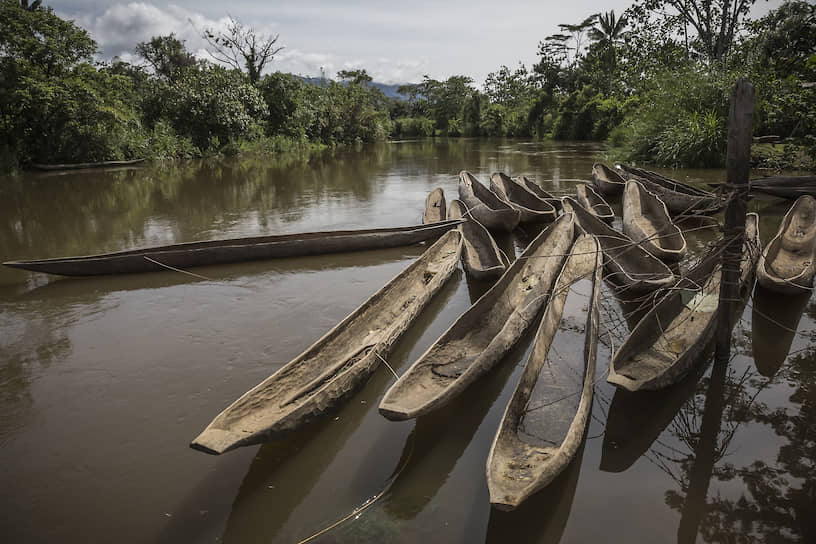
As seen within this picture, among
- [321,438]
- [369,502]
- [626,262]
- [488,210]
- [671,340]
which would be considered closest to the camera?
[369,502]

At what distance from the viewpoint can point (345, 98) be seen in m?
31.7

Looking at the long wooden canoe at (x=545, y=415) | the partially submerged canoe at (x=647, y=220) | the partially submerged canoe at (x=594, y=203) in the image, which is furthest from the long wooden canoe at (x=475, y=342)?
the partially submerged canoe at (x=594, y=203)

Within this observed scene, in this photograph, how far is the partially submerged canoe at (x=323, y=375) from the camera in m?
2.20

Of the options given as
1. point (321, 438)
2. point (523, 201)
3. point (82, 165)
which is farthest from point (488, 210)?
point (82, 165)

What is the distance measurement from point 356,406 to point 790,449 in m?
2.48

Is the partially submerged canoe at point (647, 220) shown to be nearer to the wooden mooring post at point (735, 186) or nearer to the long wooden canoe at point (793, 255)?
the long wooden canoe at point (793, 255)

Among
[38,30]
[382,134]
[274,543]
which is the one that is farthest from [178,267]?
[382,134]

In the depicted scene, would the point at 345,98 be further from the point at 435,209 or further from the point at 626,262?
the point at 626,262

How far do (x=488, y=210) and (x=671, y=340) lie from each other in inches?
141

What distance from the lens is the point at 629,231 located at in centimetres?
625

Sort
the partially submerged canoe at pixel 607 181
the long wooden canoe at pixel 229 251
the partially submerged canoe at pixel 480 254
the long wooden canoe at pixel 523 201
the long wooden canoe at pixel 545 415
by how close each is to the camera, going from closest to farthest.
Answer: the long wooden canoe at pixel 545 415 < the partially submerged canoe at pixel 480 254 < the long wooden canoe at pixel 229 251 < the long wooden canoe at pixel 523 201 < the partially submerged canoe at pixel 607 181

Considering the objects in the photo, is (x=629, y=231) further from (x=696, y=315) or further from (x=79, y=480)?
(x=79, y=480)

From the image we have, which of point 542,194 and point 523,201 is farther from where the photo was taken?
point 542,194

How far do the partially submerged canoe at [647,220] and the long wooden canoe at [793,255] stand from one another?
838 millimetres
